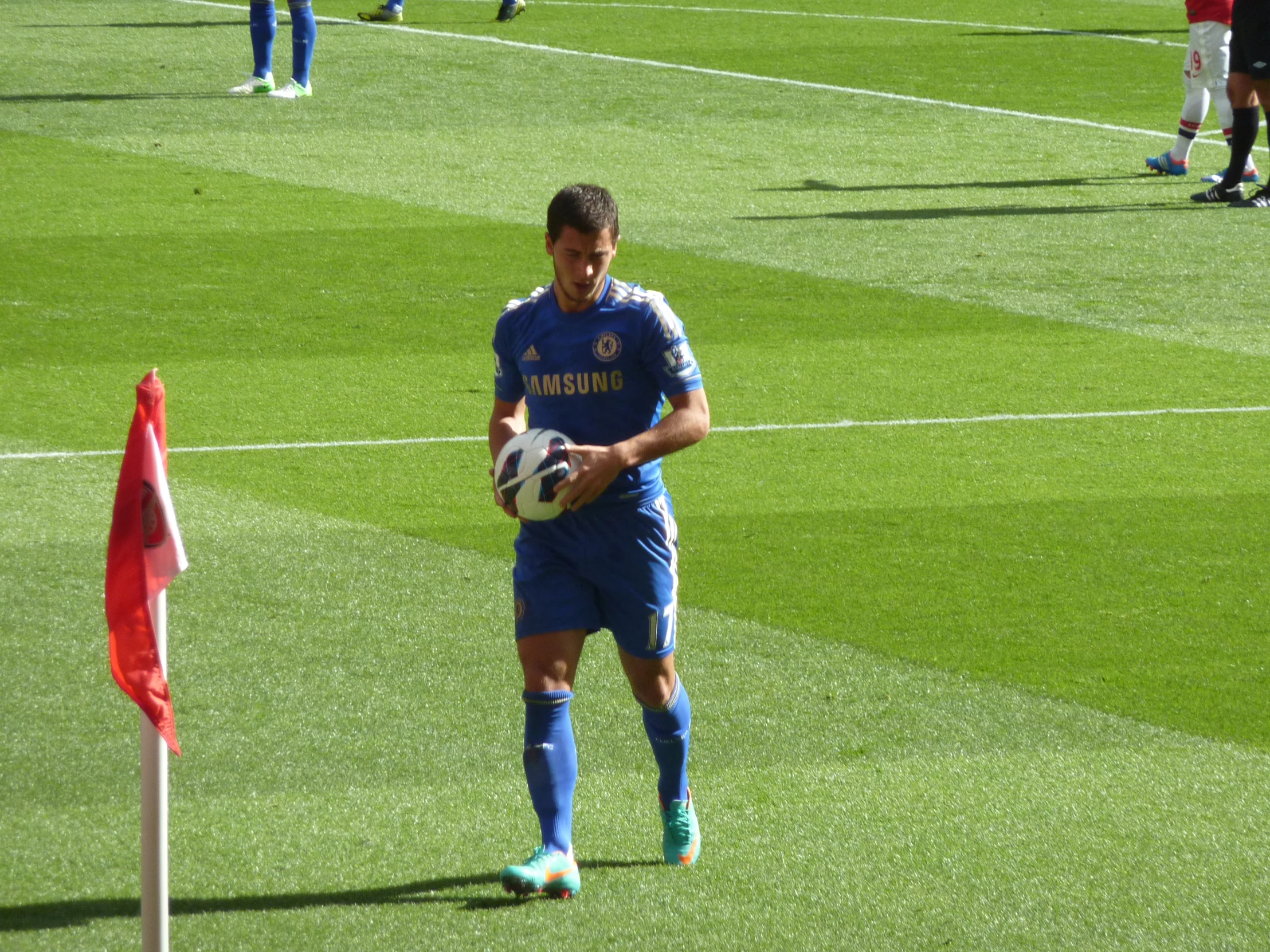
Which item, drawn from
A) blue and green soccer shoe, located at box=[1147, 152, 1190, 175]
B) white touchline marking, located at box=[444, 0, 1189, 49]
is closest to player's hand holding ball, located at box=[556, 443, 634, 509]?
blue and green soccer shoe, located at box=[1147, 152, 1190, 175]

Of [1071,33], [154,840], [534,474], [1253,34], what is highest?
[1253,34]

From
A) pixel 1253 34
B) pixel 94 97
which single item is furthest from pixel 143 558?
pixel 94 97

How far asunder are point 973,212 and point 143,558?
40.9 feet

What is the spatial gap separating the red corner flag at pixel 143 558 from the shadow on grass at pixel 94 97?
16.8 m

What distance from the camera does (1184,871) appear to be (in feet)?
15.6

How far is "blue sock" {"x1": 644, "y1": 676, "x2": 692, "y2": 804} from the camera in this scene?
4836 millimetres

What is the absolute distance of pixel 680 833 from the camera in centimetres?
481

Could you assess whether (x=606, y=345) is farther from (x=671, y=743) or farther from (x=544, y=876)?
(x=544, y=876)

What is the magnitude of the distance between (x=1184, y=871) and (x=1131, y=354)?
6649 millimetres

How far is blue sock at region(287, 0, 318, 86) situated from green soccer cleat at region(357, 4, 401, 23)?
467 cm

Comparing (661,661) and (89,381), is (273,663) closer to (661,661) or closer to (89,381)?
(661,661)

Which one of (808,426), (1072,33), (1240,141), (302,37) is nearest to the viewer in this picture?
(808,426)

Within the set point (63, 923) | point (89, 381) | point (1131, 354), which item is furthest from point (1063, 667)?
point (89, 381)

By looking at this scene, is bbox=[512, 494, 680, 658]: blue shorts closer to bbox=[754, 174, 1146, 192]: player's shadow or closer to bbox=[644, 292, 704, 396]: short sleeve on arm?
bbox=[644, 292, 704, 396]: short sleeve on arm
